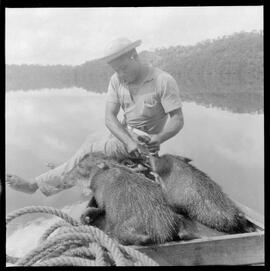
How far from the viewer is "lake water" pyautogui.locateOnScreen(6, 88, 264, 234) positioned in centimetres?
200

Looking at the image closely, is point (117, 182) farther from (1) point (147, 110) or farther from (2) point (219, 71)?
(2) point (219, 71)

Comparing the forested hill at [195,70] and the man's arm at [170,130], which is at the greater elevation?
the forested hill at [195,70]

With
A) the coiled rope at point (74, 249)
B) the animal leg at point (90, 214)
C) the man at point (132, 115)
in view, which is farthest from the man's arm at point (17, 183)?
the animal leg at point (90, 214)

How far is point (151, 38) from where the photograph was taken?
6.70 feet

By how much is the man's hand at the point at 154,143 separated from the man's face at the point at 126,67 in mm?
291

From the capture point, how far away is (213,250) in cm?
186

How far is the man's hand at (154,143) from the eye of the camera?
6.76ft

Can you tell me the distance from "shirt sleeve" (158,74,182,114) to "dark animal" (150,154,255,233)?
0.80 ft

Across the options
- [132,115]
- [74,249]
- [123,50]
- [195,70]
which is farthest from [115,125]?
[74,249]

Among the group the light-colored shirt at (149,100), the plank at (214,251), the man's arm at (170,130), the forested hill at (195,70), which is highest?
the forested hill at (195,70)

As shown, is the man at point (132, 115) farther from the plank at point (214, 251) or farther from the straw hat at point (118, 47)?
the plank at point (214, 251)

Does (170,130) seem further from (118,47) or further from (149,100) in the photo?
(118,47)

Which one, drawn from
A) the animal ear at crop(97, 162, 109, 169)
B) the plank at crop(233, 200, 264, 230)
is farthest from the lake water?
the animal ear at crop(97, 162, 109, 169)
